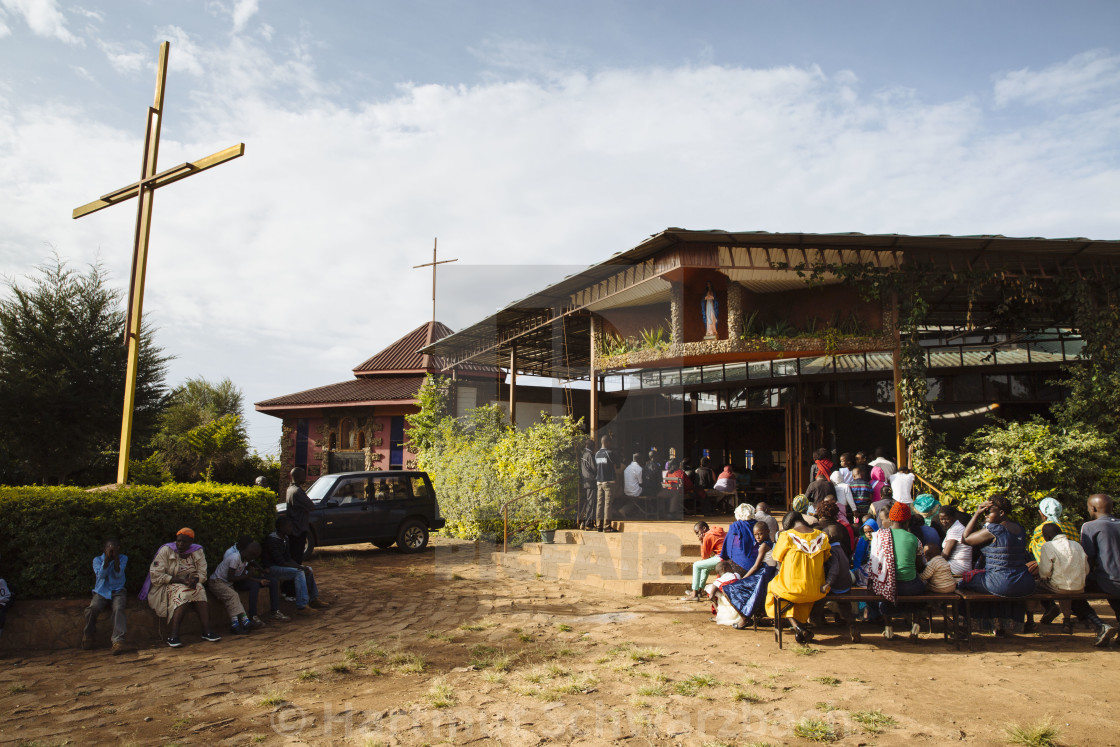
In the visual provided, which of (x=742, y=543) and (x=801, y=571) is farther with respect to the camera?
(x=742, y=543)

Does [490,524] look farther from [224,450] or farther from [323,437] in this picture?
[224,450]

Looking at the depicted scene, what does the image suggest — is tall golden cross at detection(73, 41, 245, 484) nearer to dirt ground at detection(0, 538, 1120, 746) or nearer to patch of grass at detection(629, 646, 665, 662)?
dirt ground at detection(0, 538, 1120, 746)

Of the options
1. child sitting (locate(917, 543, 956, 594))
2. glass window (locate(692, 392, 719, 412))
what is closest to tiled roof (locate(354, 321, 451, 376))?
glass window (locate(692, 392, 719, 412))

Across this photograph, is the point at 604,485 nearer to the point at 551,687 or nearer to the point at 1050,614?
the point at 1050,614

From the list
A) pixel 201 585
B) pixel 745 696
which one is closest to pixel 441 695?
pixel 745 696

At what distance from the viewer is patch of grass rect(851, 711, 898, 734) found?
456 cm

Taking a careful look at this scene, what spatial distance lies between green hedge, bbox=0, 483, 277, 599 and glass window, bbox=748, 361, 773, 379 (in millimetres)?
12682

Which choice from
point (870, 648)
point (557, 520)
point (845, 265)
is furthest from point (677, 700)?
point (845, 265)

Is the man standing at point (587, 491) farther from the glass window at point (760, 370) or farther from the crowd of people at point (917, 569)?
the glass window at point (760, 370)

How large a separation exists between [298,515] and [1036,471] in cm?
1101

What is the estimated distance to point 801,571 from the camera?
22.0ft

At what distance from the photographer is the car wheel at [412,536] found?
46.1 ft

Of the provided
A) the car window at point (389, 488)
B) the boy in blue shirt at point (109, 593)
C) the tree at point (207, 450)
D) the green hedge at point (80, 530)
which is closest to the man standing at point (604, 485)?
the car window at point (389, 488)

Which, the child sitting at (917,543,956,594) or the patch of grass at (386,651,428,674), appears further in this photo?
the child sitting at (917,543,956,594)
